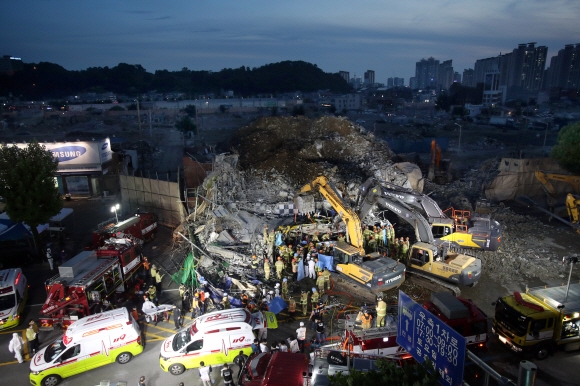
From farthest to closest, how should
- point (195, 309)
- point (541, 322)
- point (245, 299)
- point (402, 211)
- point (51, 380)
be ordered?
point (402, 211) → point (245, 299) → point (195, 309) → point (541, 322) → point (51, 380)

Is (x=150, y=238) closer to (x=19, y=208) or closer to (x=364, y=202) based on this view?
(x=19, y=208)

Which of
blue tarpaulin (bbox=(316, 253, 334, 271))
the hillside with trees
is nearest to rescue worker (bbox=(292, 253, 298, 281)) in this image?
blue tarpaulin (bbox=(316, 253, 334, 271))

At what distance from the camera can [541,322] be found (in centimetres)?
1104

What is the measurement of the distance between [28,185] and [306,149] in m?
20.3

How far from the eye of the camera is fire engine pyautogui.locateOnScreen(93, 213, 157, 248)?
17.9 metres

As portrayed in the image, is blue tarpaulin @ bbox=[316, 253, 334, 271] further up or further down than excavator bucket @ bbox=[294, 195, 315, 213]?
further down

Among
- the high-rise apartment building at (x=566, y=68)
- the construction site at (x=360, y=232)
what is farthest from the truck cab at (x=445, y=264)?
the high-rise apartment building at (x=566, y=68)

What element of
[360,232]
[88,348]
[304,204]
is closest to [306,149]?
[304,204]

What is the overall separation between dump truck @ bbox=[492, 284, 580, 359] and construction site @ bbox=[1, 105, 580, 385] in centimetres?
53

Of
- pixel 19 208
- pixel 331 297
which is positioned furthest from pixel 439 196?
pixel 19 208

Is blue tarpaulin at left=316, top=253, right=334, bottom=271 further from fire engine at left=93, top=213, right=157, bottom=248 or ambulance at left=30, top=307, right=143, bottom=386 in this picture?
fire engine at left=93, top=213, right=157, bottom=248

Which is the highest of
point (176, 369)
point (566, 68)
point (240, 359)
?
point (566, 68)

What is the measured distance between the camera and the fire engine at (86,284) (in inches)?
522

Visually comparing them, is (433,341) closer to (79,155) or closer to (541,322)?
(541,322)
